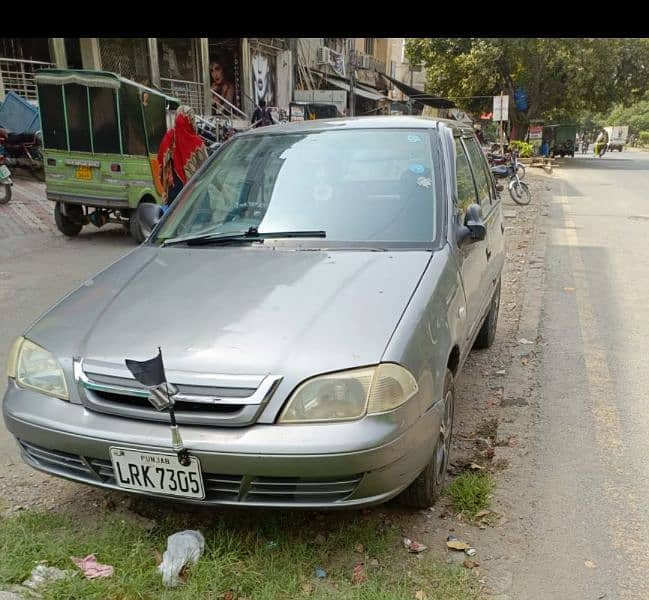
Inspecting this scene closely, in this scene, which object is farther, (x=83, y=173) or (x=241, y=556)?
(x=83, y=173)

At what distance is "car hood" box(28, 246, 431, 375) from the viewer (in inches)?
→ 85.8

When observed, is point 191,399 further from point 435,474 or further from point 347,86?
point 347,86

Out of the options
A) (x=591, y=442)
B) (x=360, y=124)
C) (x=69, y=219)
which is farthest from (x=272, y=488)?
(x=69, y=219)

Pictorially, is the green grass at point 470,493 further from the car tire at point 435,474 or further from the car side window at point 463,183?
the car side window at point 463,183

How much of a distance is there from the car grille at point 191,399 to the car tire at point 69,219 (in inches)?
306

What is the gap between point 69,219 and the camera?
9312 mm

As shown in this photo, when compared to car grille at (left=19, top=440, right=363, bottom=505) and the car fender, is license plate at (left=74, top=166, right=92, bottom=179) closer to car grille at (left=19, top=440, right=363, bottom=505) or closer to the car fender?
the car fender

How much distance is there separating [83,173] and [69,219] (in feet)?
2.66

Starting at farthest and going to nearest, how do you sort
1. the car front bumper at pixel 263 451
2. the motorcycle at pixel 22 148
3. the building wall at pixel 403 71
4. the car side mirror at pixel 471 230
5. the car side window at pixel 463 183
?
1. the building wall at pixel 403 71
2. the motorcycle at pixel 22 148
3. the car side window at pixel 463 183
4. the car side mirror at pixel 471 230
5. the car front bumper at pixel 263 451

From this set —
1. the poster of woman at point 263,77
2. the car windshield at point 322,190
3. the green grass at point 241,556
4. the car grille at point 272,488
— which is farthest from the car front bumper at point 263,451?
the poster of woman at point 263,77

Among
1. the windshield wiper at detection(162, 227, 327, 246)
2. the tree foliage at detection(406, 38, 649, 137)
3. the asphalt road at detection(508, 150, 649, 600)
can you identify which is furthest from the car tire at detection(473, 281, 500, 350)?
the tree foliage at detection(406, 38, 649, 137)

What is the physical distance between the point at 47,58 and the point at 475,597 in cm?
1879

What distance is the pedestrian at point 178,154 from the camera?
8.55m
